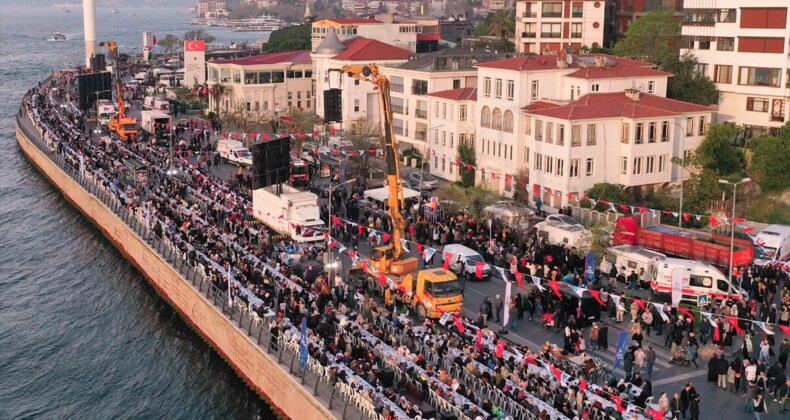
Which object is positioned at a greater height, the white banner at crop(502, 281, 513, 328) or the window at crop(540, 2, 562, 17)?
the window at crop(540, 2, 562, 17)

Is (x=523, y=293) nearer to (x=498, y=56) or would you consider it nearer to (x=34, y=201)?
(x=498, y=56)

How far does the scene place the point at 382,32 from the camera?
98.2 metres

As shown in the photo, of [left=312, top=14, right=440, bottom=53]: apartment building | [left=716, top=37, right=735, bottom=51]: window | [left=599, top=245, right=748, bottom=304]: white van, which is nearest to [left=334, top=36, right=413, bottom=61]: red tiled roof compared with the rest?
[left=312, top=14, right=440, bottom=53]: apartment building

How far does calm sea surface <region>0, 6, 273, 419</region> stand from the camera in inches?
1345

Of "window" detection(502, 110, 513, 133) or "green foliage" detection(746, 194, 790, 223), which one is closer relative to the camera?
"green foliage" detection(746, 194, 790, 223)

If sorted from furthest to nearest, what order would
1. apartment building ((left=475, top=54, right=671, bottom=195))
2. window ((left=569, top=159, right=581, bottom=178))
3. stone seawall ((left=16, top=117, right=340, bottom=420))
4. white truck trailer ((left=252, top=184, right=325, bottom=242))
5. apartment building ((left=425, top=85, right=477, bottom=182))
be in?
apartment building ((left=425, top=85, right=477, bottom=182)) → apartment building ((left=475, top=54, right=671, bottom=195)) → window ((left=569, top=159, right=581, bottom=178)) → white truck trailer ((left=252, top=184, right=325, bottom=242)) → stone seawall ((left=16, top=117, right=340, bottom=420))

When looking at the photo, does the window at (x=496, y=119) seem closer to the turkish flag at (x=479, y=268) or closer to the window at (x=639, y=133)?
the window at (x=639, y=133)

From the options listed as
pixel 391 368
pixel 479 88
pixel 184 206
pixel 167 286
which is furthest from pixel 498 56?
pixel 391 368

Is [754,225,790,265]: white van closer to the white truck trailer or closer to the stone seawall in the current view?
the white truck trailer

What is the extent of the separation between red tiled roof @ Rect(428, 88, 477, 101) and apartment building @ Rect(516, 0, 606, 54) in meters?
26.6

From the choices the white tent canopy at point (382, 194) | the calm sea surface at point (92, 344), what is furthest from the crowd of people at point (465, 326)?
the calm sea surface at point (92, 344)

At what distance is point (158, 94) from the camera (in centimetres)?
11144

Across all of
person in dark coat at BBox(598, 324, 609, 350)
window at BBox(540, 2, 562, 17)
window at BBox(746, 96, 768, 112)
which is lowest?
person in dark coat at BBox(598, 324, 609, 350)

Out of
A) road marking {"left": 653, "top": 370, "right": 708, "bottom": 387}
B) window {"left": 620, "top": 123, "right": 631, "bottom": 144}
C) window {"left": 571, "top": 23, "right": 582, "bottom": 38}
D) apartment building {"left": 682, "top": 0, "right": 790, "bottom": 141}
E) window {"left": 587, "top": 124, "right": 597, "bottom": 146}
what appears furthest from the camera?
window {"left": 571, "top": 23, "right": 582, "bottom": 38}
